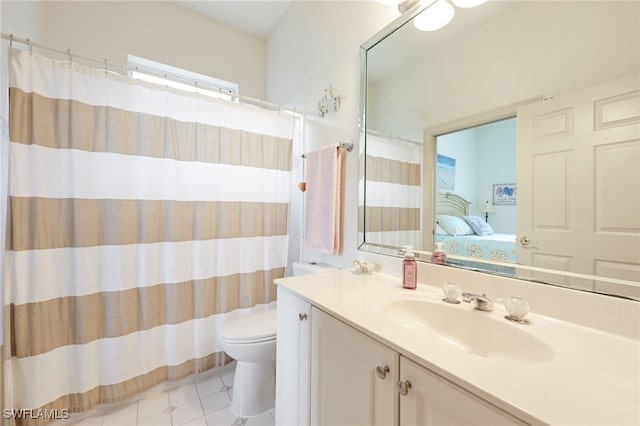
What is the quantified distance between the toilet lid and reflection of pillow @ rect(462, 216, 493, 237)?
1.11 metres

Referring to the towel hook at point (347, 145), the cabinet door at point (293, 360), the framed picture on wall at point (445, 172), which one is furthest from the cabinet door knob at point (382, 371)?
the towel hook at point (347, 145)

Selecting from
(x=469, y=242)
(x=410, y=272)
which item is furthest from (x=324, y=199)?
(x=469, y=242)

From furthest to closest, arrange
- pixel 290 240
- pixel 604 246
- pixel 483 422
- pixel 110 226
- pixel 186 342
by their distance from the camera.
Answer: pixel 290 240 → pixel 186 342 → pixel 110 226 → pixel 604 246 → pixel 483 422

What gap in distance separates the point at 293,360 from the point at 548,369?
80cm

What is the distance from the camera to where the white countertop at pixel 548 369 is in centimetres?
42

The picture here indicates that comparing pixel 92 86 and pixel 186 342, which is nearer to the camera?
pixel 92 86

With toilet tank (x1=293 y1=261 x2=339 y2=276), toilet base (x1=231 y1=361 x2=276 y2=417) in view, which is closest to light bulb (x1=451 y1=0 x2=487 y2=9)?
toilet tank (x1=293 y1=261 x2=339 y2=276)

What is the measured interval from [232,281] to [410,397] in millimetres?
1359

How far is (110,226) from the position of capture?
134 centimetres

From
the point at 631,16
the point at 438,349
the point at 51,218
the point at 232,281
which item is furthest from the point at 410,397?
the point at 51,218

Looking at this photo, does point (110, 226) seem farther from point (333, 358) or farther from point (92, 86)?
point (333, 358)

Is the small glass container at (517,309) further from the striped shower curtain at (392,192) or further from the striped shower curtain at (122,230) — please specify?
the striped shower curtain at (122,230)

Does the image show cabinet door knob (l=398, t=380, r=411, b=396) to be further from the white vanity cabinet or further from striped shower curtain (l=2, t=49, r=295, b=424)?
striped shower curtain (l=2, t=49, r=295, b=424)

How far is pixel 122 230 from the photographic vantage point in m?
1.35
